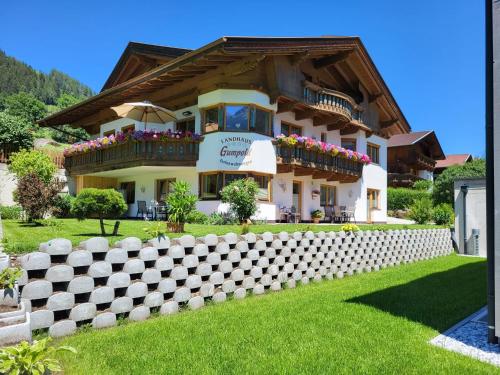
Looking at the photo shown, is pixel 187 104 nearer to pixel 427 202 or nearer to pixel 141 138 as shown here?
pixel 141 138

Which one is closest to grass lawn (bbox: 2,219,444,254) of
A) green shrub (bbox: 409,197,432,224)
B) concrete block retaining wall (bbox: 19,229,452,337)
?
concrete block retaining wall (bbox: 19,229,452,337)

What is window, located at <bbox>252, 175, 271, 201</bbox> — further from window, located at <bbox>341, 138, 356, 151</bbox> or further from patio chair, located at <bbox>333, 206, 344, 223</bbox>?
window, located at <bbox>341, 138, 356, 151</bbox>

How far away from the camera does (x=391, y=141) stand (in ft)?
131

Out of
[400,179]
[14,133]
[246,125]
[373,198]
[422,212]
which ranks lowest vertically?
[422,212]

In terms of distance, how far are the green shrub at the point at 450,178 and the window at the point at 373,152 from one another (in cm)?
890

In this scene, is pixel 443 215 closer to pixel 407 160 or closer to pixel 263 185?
pixel 263 185

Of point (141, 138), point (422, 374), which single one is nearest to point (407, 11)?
point (141, 138)

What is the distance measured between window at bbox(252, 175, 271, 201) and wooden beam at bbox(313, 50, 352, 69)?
715 centimetres

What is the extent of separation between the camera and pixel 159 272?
18.5 feet

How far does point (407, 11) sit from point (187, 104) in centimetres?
1017

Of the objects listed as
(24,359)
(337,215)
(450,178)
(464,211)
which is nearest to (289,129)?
(337,215)

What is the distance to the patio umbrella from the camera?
1709 cm

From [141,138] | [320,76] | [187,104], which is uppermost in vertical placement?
[320,76]

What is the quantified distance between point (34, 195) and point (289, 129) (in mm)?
12391
